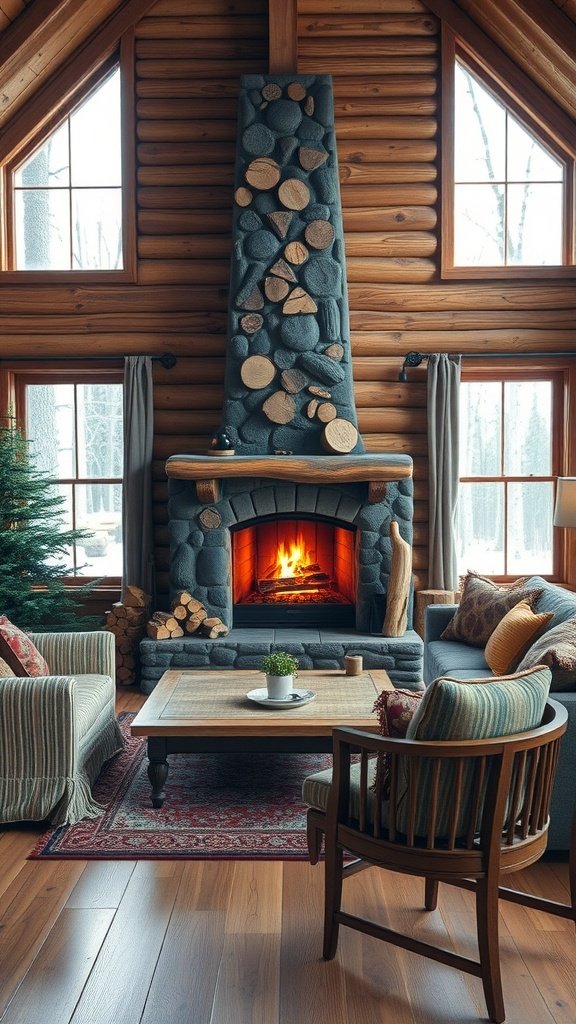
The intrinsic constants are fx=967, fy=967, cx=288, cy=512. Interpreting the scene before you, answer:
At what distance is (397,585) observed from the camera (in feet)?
21.5

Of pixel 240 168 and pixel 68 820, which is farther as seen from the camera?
pixel 240 168

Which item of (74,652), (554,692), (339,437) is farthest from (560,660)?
(339,437)

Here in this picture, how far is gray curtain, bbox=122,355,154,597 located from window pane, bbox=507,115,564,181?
315 cm

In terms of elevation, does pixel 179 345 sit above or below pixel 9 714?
above

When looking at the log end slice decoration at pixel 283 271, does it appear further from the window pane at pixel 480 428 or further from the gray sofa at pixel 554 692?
the gray sofa at pixel 554 692

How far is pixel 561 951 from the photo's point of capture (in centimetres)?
321

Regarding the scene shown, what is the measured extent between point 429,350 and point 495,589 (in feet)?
7.64

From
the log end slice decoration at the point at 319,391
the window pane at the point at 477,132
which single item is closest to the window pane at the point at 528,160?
the window pane at the point at 477,132

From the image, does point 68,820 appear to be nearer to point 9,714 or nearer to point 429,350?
point 9,714

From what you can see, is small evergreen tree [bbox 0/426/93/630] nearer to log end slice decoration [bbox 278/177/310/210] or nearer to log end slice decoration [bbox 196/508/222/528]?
log end slice decoration [bbox 196/508/222/528]

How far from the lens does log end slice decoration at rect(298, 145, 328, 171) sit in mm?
6770

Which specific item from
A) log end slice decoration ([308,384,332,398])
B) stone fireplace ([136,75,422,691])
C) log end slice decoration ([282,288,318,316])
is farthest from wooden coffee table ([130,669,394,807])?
log end slice decoration ([282,288,318,316])

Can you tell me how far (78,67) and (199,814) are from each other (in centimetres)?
555

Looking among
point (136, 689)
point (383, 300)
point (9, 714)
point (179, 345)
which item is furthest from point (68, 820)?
point (383, 300)
